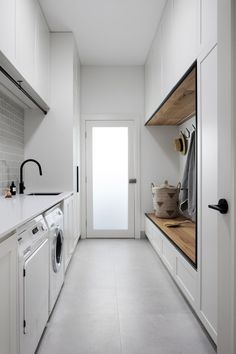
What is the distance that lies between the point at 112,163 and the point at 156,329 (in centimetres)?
304

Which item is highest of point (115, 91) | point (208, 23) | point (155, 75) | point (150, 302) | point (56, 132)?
point (115, 91)

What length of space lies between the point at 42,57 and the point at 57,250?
211 centimetres

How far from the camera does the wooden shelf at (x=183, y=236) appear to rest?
2334 millimetres

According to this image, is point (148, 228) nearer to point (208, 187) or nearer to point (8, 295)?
point (208, 187)

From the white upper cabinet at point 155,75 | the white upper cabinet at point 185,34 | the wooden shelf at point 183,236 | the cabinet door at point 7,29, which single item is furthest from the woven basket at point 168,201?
the cabinet door at point 7,29

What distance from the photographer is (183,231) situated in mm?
3107

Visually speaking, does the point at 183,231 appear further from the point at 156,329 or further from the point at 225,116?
the point at 225,116

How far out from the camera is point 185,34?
2.20m

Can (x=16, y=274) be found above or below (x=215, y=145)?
below

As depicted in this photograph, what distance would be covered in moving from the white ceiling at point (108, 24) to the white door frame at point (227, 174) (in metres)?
2.08

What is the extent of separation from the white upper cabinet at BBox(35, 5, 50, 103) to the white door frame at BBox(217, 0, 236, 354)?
82.6 inches

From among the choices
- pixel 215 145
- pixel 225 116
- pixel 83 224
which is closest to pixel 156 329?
pixel 215 145

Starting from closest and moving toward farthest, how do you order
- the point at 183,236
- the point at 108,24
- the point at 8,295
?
the point at 8,295 → the point at 183,236 → the point at 108,24

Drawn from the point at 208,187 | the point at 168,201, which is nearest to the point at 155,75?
the point at 168,201
